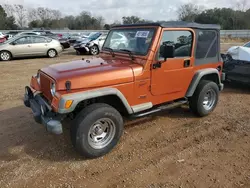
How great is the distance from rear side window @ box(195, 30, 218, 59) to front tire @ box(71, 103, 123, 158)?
86.7 inches

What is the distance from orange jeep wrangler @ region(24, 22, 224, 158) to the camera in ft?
11.1

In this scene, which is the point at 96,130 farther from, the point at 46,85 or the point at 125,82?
the point at 46,85

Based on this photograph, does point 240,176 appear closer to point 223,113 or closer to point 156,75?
point 156,75

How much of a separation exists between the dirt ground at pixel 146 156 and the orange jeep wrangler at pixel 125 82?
0.34m

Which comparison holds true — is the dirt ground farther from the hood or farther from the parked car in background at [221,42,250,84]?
the parked car in background at [221,42,250,84]

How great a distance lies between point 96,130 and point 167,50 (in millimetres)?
1678

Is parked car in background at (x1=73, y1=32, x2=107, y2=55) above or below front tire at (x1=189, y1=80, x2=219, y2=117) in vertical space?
above

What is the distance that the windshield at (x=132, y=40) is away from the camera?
3998mm

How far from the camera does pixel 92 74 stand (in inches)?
137

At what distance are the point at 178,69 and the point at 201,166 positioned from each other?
5.78 feet

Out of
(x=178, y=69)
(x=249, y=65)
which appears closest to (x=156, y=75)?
(x=178, y=69)

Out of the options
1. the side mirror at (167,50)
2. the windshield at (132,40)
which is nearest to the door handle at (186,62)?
the side mirror at (167,50)

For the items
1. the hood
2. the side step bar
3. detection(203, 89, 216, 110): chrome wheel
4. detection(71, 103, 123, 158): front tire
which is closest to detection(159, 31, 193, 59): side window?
the hood

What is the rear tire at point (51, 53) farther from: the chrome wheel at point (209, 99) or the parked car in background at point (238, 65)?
the chrome wheel at point (209, 99)
